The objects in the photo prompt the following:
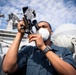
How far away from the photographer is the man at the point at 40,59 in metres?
1.63

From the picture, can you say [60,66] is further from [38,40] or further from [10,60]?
[10,60]

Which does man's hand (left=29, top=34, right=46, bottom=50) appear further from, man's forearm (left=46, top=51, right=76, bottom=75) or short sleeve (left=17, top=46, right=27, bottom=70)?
short sleeve (left=17, top=46, right=27, bottom=70)

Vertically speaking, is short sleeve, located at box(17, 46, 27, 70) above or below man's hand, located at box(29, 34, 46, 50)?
below

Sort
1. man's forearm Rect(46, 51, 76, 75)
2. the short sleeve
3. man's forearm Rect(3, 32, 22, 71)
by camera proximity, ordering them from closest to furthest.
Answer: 1. man's forearm Rect(46, 51, 76, 75)
2. man's forearm Rect(3, 32, 22, 71)
3. the short sleeve

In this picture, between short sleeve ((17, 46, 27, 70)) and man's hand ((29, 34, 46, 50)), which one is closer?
man's hand ((29, 34, 46, 50))

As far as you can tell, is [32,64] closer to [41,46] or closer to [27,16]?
[41,46]

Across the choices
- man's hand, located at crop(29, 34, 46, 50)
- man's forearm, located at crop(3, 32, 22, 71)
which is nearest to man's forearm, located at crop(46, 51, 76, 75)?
man's hand, located at crop(29, 34, 46, 50)

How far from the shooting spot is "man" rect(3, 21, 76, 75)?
5.34ft

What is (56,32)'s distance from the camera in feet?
9.72

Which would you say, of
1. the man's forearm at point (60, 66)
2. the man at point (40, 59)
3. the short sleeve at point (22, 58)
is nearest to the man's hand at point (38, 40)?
the man at point (40, 59)

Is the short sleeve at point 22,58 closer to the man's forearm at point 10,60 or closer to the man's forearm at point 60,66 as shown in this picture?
the man's forearm at point 10,60

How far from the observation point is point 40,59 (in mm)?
1875

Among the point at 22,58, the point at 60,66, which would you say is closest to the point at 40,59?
the point at 22,58

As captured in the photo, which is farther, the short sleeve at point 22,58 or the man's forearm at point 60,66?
the short sleeve at point 22,58
